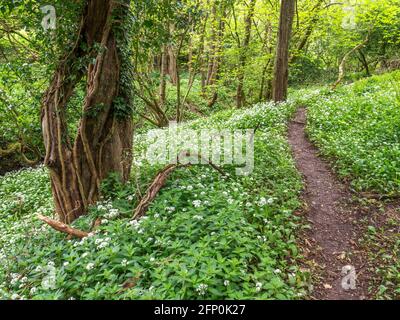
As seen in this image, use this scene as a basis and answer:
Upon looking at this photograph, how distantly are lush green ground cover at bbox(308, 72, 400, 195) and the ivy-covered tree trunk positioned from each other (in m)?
4.98

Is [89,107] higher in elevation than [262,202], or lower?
higher

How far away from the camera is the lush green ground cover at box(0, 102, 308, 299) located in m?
3.46

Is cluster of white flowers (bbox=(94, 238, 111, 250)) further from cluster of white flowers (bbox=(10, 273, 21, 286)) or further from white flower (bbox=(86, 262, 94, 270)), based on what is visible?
cluster of white flowers (bbox=(10, 273, 21, 286))

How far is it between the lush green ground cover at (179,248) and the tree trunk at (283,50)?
24.7ft

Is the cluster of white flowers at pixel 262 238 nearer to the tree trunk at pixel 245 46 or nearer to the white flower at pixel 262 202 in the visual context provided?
the white flower at pixel 262 202

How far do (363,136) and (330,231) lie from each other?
3989mm

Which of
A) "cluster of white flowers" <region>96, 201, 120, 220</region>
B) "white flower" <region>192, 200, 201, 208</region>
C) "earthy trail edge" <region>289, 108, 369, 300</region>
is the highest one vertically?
"white flower" <region>192, 200, 201, 208</region>

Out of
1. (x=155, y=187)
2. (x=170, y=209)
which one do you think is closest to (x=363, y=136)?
(x=155, y=187)

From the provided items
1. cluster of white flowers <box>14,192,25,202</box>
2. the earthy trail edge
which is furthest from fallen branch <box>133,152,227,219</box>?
cluster of white flowers <box>14,192,25,202</box>

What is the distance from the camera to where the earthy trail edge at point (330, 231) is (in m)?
4.19

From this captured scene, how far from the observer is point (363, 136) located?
823cm

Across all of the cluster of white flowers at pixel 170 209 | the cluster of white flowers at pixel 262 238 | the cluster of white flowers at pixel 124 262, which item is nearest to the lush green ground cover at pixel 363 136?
the cluster of white flowers at pixel 262 238

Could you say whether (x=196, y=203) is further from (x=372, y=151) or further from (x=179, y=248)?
(x=372, y=151)
